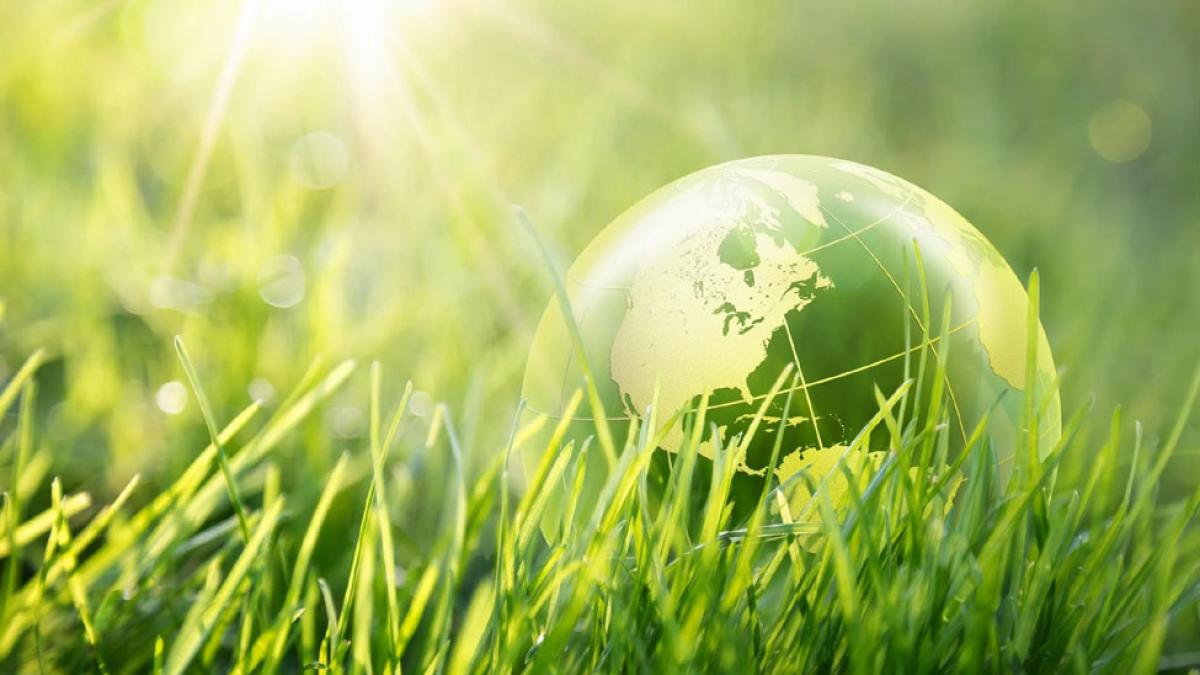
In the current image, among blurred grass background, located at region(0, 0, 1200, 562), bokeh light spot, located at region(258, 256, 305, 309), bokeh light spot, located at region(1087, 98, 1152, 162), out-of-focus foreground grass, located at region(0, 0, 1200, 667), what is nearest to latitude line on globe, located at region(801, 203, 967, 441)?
blurred grass background, located at region(0, 0, 1200, 562)

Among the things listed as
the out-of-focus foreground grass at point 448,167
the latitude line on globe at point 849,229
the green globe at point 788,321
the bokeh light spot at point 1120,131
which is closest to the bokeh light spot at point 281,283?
the out-of-focus foreground grass at point 448,167

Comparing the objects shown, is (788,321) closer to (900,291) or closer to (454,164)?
(900,291)

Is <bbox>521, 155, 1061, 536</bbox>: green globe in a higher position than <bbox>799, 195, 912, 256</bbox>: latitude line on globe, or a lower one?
lower

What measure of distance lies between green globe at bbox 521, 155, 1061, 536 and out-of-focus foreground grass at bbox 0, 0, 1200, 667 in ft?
0.81

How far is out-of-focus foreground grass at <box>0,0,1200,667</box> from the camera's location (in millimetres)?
2037

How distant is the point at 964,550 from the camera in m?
1.07

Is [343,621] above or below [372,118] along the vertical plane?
below

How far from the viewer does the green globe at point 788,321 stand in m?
1.40

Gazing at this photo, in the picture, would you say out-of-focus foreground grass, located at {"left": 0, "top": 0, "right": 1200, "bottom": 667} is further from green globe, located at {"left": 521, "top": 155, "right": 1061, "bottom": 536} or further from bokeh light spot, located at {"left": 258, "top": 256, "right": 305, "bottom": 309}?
green globe, located at {"left": 521, "top": 155, "right": 1061, "bottom": 536}

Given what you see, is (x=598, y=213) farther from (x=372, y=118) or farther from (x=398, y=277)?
(x=372, y=118)

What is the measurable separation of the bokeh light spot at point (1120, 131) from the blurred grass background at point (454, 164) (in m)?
0.02

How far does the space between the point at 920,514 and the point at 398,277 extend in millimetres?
1623

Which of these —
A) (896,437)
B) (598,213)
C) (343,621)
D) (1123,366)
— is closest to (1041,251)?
(1123,366)

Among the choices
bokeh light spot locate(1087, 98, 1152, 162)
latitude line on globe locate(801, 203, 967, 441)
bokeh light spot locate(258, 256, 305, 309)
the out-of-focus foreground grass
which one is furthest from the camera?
bokeh light spot locate(1087, 98, 1152, 162)
